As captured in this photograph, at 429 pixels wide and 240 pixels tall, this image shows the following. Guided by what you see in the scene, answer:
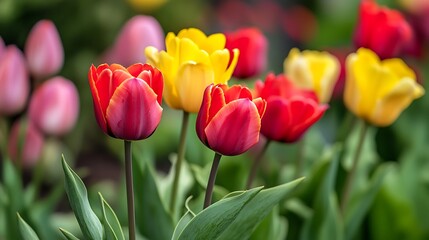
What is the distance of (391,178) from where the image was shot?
1.17 meters

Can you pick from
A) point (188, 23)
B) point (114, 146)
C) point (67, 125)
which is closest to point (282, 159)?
point (67, 125)

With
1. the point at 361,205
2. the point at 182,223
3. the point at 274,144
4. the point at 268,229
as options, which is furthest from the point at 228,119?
the point at 274,144

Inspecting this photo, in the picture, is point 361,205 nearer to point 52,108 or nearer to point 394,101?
point 394,101

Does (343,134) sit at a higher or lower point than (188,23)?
higher

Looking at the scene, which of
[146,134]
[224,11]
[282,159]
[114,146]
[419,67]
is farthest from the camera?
[224,11]

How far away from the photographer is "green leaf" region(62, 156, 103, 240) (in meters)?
0.66

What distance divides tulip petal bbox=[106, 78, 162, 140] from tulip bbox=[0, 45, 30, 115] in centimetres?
34

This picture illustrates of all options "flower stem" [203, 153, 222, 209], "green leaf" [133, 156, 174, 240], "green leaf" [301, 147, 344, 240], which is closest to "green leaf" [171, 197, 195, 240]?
"flower stem" [203, 153, 222, 209]

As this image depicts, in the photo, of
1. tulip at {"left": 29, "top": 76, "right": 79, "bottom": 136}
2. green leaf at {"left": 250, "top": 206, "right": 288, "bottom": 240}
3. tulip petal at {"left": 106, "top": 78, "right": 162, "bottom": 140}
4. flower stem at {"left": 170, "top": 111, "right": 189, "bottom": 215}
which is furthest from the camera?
tulip at {"left": 29, "top": 76, "right": 79, "bottom": 136}

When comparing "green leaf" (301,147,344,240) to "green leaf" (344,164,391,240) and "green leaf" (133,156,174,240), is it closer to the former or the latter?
"green leaf" (344,164,391,240)

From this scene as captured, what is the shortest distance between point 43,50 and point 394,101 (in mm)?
440

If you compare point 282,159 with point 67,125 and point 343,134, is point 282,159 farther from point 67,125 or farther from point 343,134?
point 67,125

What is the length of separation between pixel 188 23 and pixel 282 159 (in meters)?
1.22

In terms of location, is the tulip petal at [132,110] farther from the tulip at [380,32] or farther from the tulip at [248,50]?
the tulip at [380,32]
